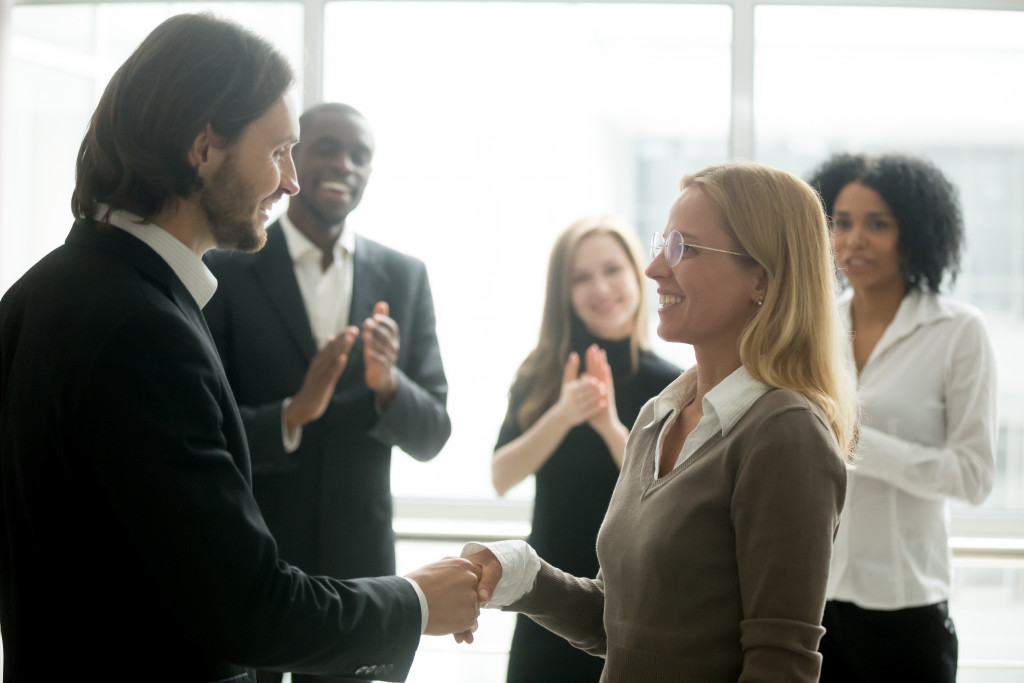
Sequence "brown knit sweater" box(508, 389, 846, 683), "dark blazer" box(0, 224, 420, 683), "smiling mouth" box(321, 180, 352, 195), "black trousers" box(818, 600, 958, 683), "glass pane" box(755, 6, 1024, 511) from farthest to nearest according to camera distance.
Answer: "glass pane" box(755, 6, 1024, 511)
"smiling mouth" box(321, 180, 352, 195)
"black trousers" box(818, 600, 958, 683)
"brown knit sweater" box(508, 389, 846, 683)
"dark blazer" box(0, 224, 420, 683)

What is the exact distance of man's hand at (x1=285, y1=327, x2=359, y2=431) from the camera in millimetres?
2346

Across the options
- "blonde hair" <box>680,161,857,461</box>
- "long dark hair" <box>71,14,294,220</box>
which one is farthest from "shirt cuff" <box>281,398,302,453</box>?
"blonde hair" <box>680,161,857,461</box>

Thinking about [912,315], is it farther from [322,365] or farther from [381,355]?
[322,365]

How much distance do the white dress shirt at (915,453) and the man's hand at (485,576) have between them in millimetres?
1036

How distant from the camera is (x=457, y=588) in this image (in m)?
1.50

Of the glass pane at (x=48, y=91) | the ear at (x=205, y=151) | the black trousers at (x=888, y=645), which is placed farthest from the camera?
the glass pane at (x=48, y=91)

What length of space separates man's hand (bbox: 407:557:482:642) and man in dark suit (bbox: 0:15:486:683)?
0.12 meters

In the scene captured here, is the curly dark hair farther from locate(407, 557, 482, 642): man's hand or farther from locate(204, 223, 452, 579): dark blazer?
locate(407, 557, 482, 642): man's hand

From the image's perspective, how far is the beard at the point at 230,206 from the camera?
1347mm

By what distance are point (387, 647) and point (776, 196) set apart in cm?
88

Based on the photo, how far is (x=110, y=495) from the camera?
3.67ft

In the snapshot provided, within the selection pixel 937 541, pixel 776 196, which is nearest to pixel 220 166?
pixel 776 196

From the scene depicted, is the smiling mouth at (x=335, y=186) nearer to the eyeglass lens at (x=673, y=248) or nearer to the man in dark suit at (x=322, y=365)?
the man in dark suit at (x=322, y=365)

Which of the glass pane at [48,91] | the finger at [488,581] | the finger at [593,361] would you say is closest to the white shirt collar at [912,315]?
the finger at [593,361]
